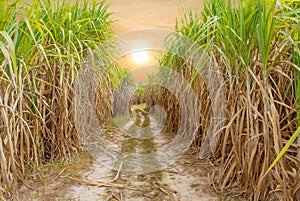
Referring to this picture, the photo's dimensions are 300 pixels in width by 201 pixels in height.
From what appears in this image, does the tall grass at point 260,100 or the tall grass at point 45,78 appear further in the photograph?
the tall grass at point 45,78

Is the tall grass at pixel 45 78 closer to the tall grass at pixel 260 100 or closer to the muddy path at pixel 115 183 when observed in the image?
the muddy path at pixel 115 183

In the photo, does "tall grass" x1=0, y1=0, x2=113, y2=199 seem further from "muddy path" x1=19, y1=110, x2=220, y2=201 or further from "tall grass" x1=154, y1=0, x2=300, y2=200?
"tall grass" x1=154, y1=0, x2=300, y2=200

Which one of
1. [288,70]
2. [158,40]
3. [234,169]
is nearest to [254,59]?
[288,70]

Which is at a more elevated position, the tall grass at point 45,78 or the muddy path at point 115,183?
the tall grass at point 45,78

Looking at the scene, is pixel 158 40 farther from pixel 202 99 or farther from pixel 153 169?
pixel 153 169

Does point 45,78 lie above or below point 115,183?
above

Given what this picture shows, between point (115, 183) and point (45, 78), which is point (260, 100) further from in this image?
point (45, 78)

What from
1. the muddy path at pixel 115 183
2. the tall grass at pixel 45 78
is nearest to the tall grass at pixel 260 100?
the muddy path at pixel 115 183

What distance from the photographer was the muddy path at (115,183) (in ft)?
3.42

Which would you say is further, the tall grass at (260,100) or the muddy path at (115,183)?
the muddy path at (115,183)

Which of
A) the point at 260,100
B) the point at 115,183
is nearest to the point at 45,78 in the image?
the point at 115,183

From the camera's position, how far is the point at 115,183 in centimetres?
121

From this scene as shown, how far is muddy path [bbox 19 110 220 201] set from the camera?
3.42 feet

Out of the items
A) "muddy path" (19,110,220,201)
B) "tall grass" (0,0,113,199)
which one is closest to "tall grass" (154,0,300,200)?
"muddy path" (19,110,220,201)
